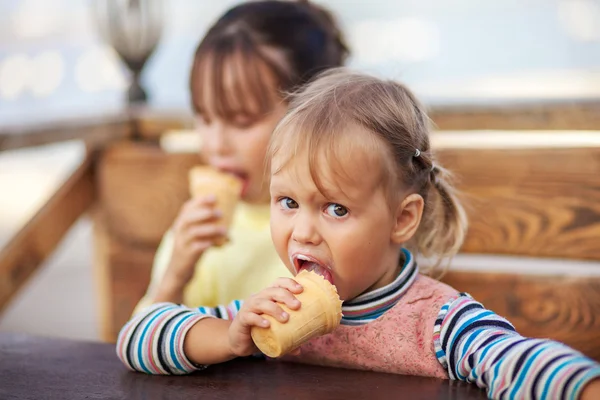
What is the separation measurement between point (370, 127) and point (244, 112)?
0.65 metres

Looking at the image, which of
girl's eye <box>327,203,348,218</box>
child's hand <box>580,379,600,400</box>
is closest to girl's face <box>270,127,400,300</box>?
girl's eye <box>327,203,348,218</box>

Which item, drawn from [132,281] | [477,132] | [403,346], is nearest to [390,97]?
[403,346]

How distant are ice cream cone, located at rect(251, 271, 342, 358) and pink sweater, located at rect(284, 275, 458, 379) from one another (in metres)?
0.13

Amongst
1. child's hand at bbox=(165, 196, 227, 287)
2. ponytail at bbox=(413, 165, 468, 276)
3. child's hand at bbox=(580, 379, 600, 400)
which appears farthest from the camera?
child's hand at bbox=(165, 196, 227, 287)

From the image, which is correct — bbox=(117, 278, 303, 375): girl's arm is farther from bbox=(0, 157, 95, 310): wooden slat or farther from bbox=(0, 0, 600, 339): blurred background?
bbox=(0, 0, 600, 339): blurred background

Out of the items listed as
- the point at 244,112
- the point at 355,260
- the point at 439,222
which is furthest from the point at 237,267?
the point at 355,260

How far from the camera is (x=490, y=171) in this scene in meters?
1.74

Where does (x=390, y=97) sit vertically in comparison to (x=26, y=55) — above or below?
above

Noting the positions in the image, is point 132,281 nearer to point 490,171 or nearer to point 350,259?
point 490,171

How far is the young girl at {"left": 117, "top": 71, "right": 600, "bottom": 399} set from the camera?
0.98 metres

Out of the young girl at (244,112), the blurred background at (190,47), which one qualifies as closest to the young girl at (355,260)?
the young girl at (244,112)

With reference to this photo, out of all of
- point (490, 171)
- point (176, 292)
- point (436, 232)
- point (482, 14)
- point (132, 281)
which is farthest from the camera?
point (482, 14)

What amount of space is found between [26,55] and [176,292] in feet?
21.8

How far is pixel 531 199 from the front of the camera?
171cm
